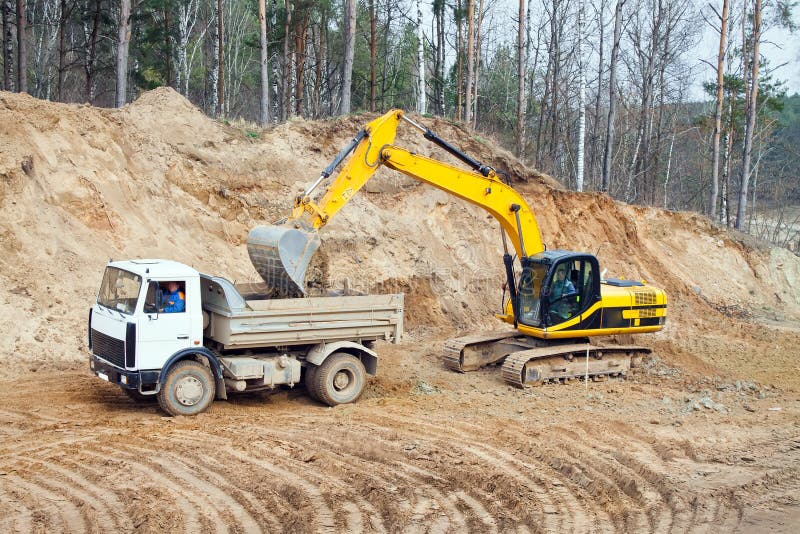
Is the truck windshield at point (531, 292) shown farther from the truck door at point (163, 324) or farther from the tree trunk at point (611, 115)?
the tree trunk at point (611, 115)

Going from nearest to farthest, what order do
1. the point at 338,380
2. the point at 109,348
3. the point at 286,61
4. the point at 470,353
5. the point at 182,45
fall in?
the point at 109,348
the point at 338,380
the point at 470,353
the point at 286,61
the point at 182,45

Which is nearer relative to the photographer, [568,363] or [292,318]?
[292,318]

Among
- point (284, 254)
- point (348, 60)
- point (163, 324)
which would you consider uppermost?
point (348, 60)

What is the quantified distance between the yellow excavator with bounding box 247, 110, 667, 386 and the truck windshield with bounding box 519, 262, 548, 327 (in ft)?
0.06

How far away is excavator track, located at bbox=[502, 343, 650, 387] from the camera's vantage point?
520 inches

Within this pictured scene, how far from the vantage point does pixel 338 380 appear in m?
11.6

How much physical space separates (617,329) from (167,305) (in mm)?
8170

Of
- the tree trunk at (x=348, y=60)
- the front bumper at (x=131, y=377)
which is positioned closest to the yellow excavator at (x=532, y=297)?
the front bumper at (x=131, y=377)

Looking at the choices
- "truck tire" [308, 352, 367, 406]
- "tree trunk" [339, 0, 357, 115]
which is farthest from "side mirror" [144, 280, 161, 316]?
"tree trunk" [339, 0, 357, 115]

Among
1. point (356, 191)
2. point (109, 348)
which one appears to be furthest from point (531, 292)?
point (109, 348)

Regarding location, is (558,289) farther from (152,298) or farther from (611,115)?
(611,115)

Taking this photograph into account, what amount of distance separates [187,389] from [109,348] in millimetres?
1164

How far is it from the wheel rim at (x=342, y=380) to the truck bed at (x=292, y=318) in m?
0.53

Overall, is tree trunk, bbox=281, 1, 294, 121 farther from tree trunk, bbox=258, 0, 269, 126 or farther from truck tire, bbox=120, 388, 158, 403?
truck tire, bbox=120, 388, 158, 403
